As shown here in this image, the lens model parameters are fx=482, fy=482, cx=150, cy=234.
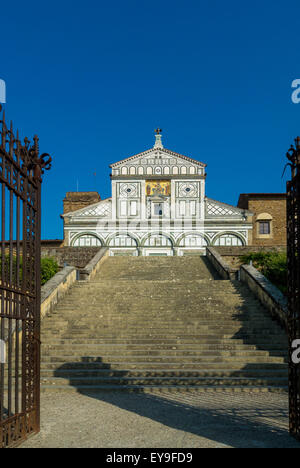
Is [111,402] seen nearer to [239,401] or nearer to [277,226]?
[239,401]

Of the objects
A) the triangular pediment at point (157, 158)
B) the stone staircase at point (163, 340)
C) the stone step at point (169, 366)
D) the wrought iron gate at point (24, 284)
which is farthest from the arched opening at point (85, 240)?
the wrought iron gate at point (24, 284)

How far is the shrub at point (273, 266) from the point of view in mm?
19078

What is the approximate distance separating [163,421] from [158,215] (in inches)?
1347

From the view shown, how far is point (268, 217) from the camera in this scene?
4200 centimetres

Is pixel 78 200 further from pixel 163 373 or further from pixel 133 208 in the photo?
pixel 163 373

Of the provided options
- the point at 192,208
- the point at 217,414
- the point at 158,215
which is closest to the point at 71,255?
the point at 158,215

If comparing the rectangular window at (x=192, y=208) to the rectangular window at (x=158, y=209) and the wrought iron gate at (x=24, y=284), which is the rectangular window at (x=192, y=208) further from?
the wrought iron gate at (x=24, y=284)

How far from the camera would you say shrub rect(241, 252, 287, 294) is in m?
19.1

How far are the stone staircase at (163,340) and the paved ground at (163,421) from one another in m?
0.77

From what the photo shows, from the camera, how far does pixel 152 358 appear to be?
34.4 feet

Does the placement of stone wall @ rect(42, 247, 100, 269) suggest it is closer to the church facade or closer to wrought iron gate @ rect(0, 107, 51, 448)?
the church facade

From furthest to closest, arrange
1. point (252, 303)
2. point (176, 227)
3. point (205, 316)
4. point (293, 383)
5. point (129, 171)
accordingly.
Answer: point (129, 171) → point (176, 227) → point (252, 303) → point (205, 316) → point (293, 383)
